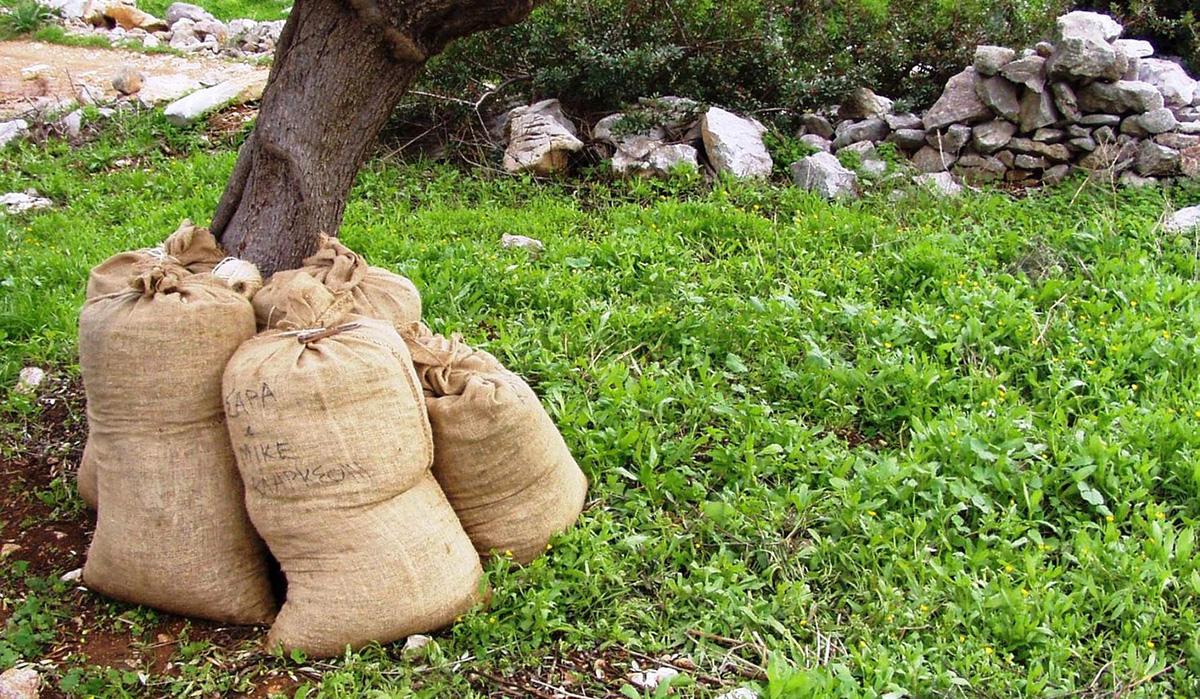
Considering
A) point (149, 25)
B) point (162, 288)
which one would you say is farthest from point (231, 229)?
point (149, 25)

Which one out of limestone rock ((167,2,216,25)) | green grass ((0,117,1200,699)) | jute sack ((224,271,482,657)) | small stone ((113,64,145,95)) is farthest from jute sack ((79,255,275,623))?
limestone rock ((167,2,216,25))

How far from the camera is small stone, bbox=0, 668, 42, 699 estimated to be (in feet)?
8.32

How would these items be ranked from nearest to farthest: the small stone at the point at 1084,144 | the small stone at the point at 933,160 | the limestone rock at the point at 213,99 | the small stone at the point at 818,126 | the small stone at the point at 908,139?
the small stone at the point at 1084,144 < the small stone at the point at 933,160 < the small stone at the point at 908,139 < the small stone at the point at 818,126 < the limestone rock at the point at 213,99

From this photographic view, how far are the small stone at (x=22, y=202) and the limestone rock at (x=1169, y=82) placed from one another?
696 cm

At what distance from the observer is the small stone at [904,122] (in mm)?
6559

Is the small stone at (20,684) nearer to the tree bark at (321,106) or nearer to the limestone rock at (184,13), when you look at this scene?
the tree bark at (321,106)

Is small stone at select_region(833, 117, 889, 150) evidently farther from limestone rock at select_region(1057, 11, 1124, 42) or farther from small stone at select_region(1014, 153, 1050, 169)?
limestone rock at select_region(1057, 11, 1124, 42)

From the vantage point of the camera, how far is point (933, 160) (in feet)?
21.0

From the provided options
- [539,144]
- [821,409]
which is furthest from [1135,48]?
[821,409]

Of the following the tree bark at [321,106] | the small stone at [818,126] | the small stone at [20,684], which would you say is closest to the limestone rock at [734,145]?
the small stone at [818,126]

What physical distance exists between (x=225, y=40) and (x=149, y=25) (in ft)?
4.52

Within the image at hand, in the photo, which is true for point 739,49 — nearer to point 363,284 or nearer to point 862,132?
point 862,132

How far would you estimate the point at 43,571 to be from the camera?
305 cm

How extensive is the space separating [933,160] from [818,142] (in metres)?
0.74
